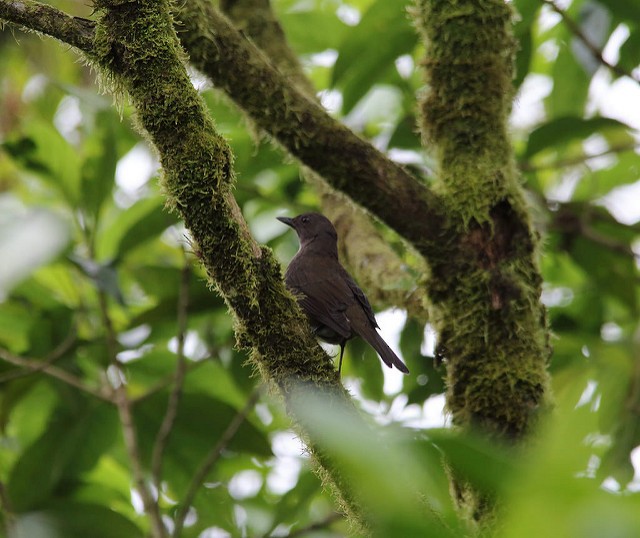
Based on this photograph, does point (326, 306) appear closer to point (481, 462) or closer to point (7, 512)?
point (7, 512)

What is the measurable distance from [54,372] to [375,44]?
7.32 ft

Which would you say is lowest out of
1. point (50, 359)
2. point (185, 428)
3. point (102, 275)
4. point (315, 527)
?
point (315, 527)

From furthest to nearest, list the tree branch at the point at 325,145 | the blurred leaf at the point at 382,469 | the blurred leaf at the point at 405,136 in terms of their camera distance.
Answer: the blurred leaf at the point at 405,136, the tree branch at the point at 325,145, the blurred leaf at the point at 382,469

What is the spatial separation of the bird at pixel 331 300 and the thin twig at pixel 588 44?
5.00ft

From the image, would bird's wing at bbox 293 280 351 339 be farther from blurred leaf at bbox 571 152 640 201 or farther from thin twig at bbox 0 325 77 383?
blurred leaf at bbox 571 152 640 201

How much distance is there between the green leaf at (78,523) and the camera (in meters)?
3.53

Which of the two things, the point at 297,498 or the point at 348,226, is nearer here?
the point at 297,498

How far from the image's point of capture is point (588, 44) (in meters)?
3.85

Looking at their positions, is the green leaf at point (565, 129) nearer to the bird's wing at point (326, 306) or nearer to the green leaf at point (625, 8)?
the green leaf at point (625, 8)

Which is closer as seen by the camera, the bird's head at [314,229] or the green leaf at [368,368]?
the bird's head at [314,229]

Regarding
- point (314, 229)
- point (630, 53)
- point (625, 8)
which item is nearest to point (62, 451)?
point (314, 229)

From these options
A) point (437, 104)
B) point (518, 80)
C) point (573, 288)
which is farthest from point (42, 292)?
point (573, 288)

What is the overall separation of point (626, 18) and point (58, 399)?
3354mm

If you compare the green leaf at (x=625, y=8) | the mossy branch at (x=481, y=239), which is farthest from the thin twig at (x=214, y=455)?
the green leaf at (x=625, y=8)
